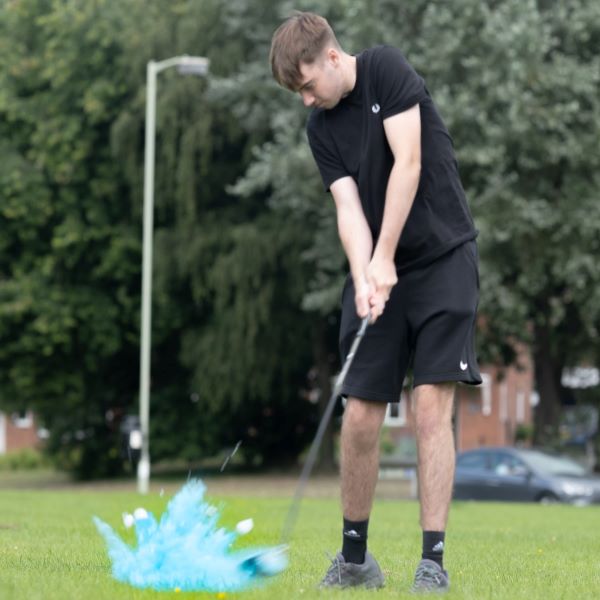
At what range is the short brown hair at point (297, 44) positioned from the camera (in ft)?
18.5

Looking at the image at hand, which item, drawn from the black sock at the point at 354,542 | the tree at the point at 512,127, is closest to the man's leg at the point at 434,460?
the black sock at the point at 354,542

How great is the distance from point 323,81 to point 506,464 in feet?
70.1

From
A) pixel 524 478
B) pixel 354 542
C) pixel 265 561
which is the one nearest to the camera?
pixel 265 561

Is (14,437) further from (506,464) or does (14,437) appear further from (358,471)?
(358,471)

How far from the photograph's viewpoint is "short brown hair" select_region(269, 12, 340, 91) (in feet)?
18.5

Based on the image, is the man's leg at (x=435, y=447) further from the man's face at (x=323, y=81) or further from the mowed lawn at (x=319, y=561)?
the man's face at (x=323, y=81)

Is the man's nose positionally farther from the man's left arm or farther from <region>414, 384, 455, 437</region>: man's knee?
<region>414, 384, 455, 437</region>: man's knee

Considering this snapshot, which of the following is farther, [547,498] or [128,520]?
[547,498]

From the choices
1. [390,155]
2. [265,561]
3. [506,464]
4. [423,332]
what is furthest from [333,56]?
[506,464]

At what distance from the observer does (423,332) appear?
5910 millimetres

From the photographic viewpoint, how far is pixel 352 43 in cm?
2569

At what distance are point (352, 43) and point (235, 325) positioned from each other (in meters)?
8.43

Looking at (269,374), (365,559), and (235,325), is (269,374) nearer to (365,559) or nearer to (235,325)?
(235,325)

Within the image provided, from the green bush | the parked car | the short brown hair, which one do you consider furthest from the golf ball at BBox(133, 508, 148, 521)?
the green bush
